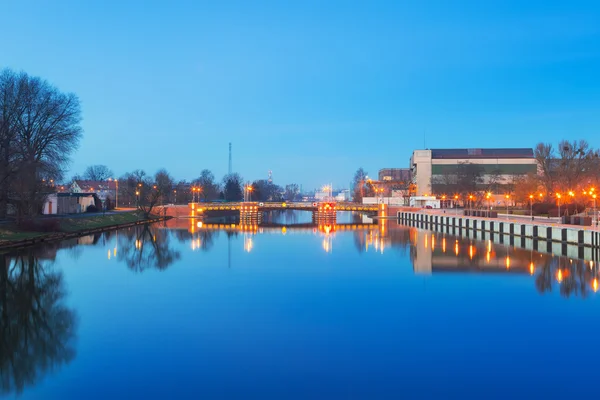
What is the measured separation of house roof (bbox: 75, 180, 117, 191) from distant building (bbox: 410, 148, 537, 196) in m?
75.2

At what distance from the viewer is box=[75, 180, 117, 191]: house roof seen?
140 metres

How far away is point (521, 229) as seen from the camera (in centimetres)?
5178

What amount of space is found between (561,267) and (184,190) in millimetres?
123651

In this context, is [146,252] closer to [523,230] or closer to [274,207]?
[523,230]

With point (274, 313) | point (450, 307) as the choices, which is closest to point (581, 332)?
point (450, 307)

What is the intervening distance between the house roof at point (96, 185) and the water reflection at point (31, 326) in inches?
4523

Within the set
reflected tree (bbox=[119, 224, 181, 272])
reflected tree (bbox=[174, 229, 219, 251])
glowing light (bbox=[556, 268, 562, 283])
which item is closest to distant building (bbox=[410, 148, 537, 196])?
reflected tree (bbox=[174, 229, 219, 251])

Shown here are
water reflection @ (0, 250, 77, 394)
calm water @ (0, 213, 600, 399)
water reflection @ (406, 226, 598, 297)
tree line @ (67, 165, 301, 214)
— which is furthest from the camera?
tree line @ (67, 165, 301, 214)

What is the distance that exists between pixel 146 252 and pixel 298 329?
27022 millimetres

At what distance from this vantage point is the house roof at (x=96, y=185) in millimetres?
139500

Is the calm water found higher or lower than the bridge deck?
lower

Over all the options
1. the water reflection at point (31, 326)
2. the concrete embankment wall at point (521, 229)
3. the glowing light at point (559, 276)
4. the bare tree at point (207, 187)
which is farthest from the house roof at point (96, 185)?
the glowing light at point (559, 276)

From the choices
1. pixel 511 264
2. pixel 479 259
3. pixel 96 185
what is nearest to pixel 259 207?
pixel 479 259

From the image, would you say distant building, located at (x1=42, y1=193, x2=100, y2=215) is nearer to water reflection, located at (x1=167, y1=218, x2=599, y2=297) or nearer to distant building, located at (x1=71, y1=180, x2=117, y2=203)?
water reflection, located at (x1=167, y1=218, x2=599, y2=297)
